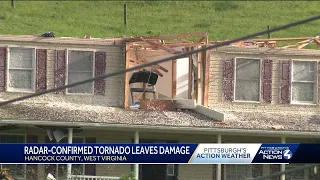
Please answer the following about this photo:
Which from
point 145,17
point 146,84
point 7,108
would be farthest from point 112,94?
point 145,17

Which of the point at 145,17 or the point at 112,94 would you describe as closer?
the point at 112,94

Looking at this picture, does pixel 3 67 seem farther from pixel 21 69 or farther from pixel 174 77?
pixel 174 77

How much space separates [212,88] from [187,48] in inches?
61.2

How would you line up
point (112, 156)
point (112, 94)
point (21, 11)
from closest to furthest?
point (112, 156) → point (112, 94) → point (21, 11)

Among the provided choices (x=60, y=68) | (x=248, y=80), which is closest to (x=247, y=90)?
(x=248, y=80)

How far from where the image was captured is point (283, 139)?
3159 centimetres

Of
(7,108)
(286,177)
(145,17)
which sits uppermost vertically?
(145,17)

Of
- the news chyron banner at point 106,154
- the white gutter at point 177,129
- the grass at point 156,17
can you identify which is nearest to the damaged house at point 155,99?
the white gutter at point 177,129

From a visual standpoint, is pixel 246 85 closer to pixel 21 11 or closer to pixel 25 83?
pixel 25 83

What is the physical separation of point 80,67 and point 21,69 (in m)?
1.87

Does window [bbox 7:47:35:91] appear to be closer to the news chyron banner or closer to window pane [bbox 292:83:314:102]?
the news chyron banner

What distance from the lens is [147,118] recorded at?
31.1 m

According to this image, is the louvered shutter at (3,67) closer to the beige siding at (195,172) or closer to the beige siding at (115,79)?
the beige siding at (115,79)

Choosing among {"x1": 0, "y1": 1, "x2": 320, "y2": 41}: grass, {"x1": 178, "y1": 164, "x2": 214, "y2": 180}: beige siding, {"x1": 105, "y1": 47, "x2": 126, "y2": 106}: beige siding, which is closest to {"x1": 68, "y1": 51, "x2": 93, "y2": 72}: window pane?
{"x1": 105, "y1": 47, "x2": 126, "y2": 106}: beige siding
